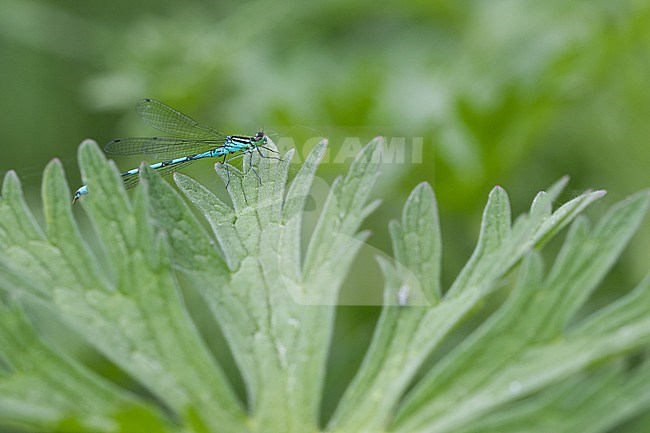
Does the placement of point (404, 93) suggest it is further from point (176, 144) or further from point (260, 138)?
point (260, 138)

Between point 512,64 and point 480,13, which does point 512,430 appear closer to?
point 512,64

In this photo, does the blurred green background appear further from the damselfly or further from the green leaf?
the green leaf

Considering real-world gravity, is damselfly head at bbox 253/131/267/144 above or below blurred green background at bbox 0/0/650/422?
below

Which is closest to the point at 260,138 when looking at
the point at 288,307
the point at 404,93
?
the point at 288,307

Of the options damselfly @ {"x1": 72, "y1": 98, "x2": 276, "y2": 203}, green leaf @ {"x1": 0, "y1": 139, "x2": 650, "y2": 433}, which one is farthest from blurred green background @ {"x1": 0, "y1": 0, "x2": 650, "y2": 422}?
green leaf @ {"x1": 0, "y1": 139, "x2": 650, "y2": 433}

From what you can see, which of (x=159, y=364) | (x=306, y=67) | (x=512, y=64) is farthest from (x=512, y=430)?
(x=306, y=67)

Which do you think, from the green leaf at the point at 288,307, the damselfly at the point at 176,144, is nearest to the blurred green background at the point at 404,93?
the damselfly at the point at 176,144
